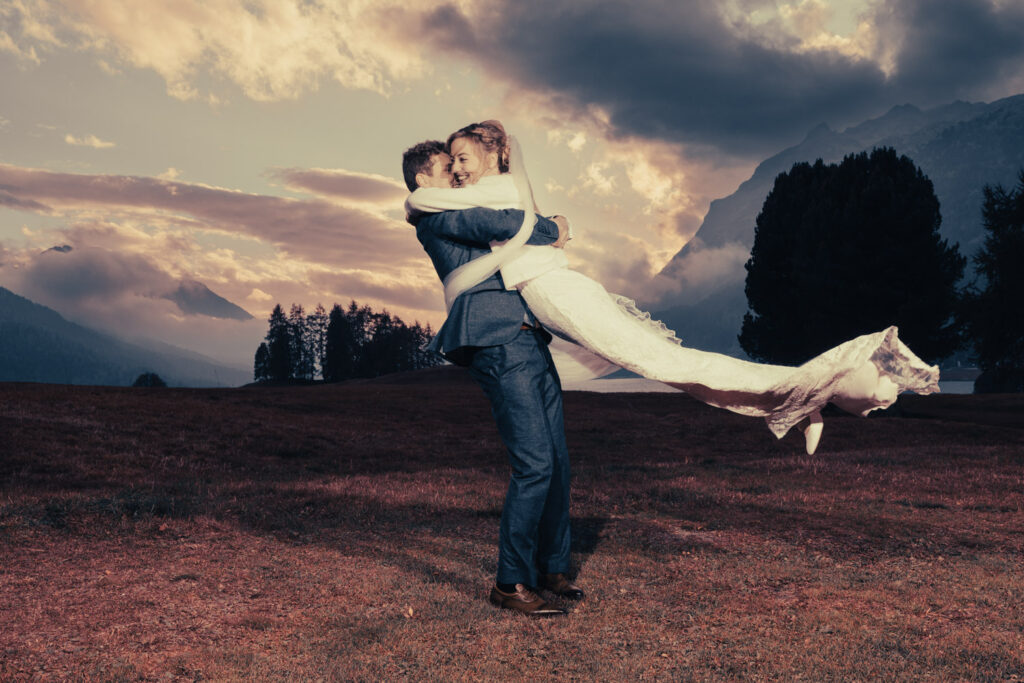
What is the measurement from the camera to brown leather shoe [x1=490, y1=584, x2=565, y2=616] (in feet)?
16.3

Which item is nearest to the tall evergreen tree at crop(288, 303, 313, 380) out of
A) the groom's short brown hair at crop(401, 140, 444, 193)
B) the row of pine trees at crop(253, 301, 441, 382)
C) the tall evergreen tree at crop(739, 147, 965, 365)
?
the row of pine trees at crop(253, 301, 441, 382)

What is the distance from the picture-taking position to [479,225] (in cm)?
466

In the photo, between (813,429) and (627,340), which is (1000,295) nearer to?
(813,429)

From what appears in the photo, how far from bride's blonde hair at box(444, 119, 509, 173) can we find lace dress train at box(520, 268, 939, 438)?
2.90 feet

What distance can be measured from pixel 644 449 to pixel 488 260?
64.3 feet

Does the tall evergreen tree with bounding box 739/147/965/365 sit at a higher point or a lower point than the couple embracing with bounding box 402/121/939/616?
higher

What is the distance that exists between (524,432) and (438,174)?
1.95 metres

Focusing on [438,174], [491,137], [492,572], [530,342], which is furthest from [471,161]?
[492,572]

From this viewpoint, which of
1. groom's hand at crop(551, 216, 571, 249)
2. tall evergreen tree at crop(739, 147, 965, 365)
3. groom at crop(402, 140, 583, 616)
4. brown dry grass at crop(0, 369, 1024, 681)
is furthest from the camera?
tall evergreen tree at crop(739, 147, 965, 365)

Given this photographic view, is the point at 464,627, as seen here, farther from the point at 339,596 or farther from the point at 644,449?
the point at 644,449

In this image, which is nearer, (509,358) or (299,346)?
(509,358)

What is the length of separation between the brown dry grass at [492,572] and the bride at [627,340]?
157cm

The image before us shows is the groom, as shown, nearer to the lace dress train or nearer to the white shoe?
the lace dress train

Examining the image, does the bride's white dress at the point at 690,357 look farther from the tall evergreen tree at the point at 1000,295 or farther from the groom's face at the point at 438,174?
the tall evergreen tree at the point at 1000,295
